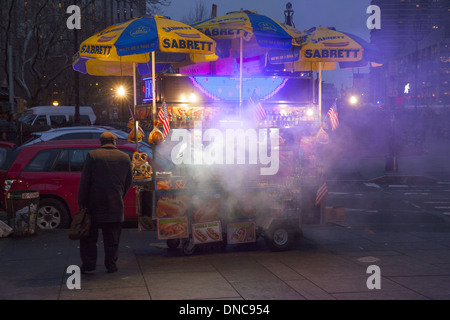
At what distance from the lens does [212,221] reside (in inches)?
323

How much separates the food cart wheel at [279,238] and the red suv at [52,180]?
121 inches

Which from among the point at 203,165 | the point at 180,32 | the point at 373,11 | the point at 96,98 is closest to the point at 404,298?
the point at 203,165

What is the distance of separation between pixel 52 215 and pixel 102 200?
378 cm

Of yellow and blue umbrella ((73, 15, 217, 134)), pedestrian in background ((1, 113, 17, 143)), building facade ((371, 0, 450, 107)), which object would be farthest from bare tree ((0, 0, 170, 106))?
building facade ((371, 0, 450, 107))

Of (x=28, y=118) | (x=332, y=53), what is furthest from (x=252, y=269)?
(x=28, y=118)

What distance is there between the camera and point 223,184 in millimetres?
8289

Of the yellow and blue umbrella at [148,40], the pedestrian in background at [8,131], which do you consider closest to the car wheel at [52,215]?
the yellow and blue umbrella at [148,40]

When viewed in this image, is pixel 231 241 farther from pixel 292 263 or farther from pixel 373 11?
pixel 373 11

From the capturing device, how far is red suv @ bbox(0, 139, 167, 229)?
1029cm

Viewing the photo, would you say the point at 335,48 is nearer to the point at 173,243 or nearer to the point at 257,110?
the point at 257,110

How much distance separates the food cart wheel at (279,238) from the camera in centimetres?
838

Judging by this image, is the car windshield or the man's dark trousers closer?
the man's dark trousers
